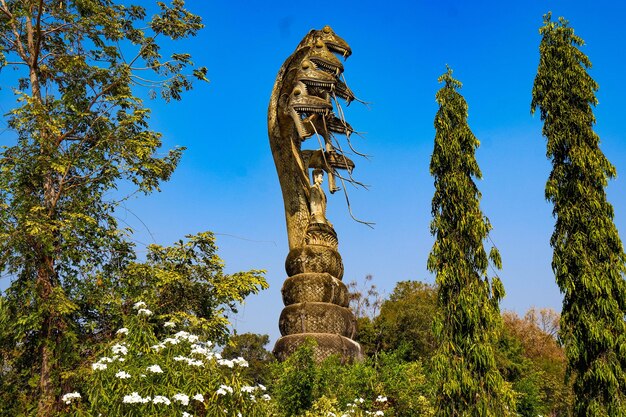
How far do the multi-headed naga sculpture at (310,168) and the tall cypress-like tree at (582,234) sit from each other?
17.7 ft

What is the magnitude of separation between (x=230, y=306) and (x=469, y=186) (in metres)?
4.53

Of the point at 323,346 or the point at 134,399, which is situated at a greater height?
the point at 323,346

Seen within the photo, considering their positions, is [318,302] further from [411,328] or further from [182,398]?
[411,328]

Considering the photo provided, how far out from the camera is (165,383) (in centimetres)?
669

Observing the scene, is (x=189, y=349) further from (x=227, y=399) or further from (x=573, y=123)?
(x=573, y=123)

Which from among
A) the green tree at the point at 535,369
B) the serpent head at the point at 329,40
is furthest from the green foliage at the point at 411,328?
the serpent head at the point at 329,40

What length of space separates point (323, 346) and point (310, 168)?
4.46 metres

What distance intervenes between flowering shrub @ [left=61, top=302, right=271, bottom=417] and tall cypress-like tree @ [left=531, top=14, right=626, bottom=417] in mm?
4648

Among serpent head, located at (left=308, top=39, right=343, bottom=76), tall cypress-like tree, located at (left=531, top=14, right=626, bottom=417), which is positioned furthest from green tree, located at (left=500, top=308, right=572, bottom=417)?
serpent head, located at (left=308, top=39, right=343, bottom=76)

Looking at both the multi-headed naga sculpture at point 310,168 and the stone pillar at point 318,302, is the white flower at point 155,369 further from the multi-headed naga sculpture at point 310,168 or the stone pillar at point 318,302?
the multi-headed naga sculpture at point 310,168

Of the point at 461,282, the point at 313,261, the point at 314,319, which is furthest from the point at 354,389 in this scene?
the point at 313,261

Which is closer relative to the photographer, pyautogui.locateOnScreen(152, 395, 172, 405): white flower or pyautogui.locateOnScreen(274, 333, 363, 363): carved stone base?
pyautogui.locateOnScreen(152, 395, 172, 405): white flower

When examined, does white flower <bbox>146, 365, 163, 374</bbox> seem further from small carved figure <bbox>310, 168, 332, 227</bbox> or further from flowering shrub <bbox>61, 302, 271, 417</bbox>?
small carved figure <bbox>310, 168, 332, 227</bbox>

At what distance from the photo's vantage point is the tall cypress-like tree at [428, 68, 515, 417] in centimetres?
834
